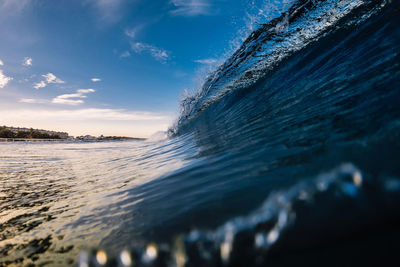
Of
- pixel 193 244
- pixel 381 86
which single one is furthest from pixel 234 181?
pixel 381 86

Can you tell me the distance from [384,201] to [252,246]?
1.79 ft

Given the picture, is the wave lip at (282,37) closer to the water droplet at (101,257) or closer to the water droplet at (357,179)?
the water droplet at (357,179)

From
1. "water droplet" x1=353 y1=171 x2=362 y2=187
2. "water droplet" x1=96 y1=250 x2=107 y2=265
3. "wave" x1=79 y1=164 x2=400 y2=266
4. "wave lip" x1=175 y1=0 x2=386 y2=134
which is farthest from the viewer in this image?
A: "wave lip" x1=175 y1=0 x2=386 y2=134

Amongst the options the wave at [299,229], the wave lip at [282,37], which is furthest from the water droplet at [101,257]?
the wave lip at [282,37]

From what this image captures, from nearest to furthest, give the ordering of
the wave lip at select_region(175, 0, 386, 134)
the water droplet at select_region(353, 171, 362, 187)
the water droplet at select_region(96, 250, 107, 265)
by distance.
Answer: the water droplet at select_region(353, 171, 362, 187) < the water droplet at select_region(96, 250, 107, 265) < the wave lip at select_region(175, 0, 386, 134)

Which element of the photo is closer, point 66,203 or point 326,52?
point 66,203

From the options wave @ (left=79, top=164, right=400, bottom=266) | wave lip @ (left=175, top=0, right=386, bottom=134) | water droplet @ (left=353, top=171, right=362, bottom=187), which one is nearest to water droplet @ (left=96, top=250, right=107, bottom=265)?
wave @ (left=79, top=164, right=400, bottom=266)

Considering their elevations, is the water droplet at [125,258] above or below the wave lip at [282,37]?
below

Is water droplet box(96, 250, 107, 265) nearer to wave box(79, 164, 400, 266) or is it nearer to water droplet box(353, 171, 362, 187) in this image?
wave box(79, 164, 400, 266)

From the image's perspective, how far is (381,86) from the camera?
84.3 inches

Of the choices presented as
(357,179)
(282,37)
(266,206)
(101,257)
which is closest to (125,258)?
(101,257)

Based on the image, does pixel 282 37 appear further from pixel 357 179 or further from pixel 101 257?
pixel 101 257

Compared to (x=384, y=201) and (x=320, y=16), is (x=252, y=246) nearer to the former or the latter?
(x=384, y=201)

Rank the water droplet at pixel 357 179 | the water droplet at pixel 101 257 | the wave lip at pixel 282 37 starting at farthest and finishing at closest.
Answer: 1. the wave lip at pixel 282 37
2. the water droplet at pixel 101 257
3. the water droplet at pixel 357 179
